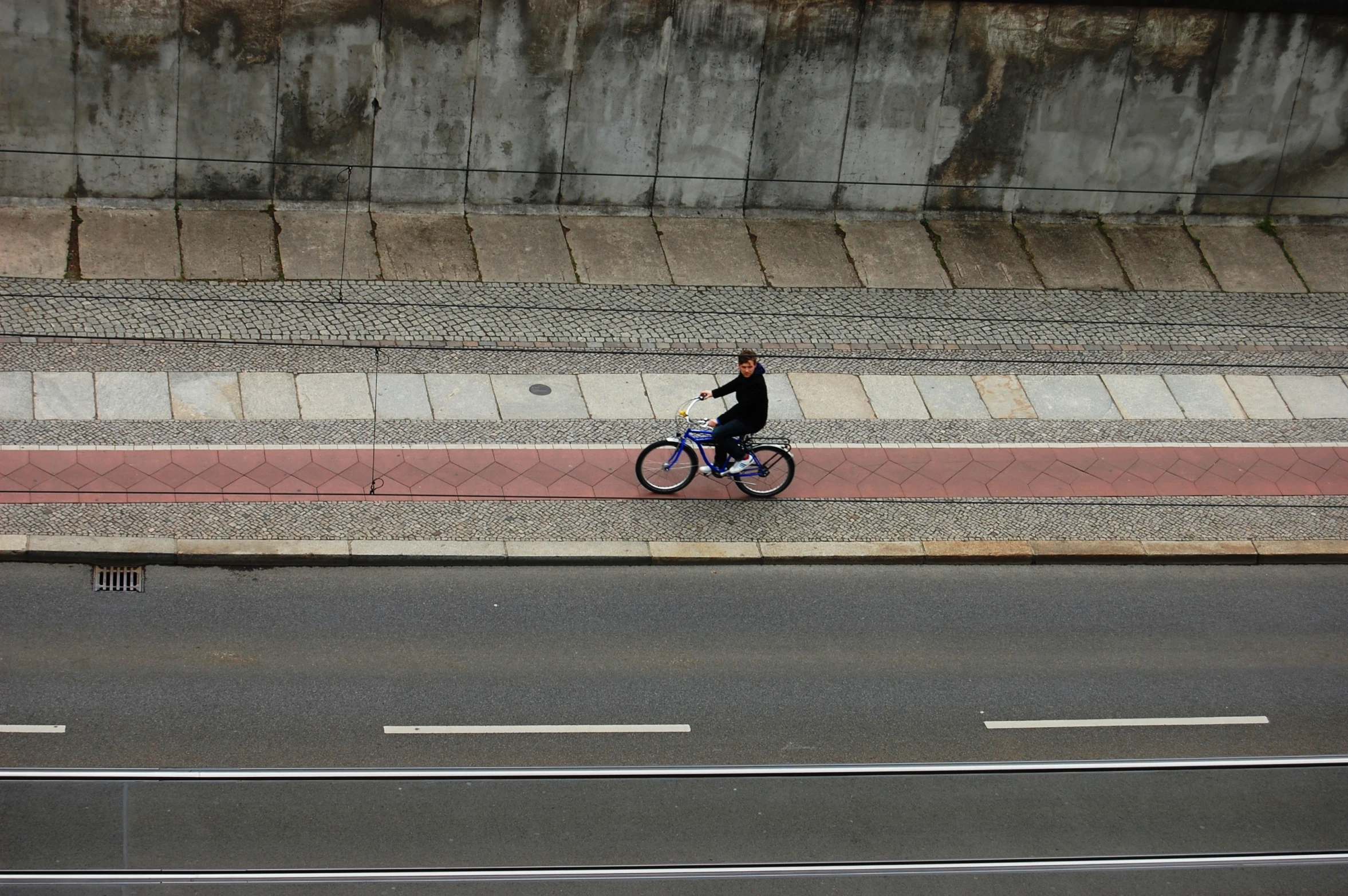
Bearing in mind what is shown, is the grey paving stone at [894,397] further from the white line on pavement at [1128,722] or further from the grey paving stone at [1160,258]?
the white line on pavement at [1128,722]

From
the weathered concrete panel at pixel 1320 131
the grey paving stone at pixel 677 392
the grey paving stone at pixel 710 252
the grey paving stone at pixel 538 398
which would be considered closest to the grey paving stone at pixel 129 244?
the grey paving stone at pixel 538 398

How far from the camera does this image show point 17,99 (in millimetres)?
15336

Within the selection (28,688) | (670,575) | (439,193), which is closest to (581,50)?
(439,193)

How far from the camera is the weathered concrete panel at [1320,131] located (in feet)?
58.2

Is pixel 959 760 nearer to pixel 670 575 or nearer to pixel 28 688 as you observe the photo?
pixel 670 575

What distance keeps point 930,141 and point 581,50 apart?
4.36 m

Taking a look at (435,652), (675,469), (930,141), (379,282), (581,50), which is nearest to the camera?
(435,652)

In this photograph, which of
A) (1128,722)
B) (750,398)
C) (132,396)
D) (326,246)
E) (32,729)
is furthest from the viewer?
(326,246)

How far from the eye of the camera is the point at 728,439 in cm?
1241

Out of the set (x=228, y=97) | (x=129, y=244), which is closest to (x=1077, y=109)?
(x=228, y=97)

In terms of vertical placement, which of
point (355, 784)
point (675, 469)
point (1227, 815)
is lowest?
point (1227, 815)

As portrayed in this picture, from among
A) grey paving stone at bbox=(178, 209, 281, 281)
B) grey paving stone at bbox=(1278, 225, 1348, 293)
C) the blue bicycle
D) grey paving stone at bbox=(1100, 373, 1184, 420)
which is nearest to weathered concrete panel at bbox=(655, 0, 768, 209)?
grey paving stone at bbox=(178, 209, 281, 281)

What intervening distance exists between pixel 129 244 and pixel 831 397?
296 inches

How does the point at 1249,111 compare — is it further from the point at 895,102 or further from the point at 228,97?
the point at 228,97
